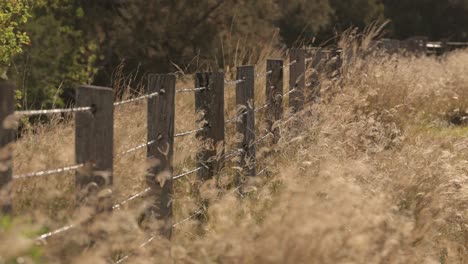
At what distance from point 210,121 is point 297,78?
3.45 m

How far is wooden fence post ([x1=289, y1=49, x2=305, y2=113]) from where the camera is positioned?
10.2 metres

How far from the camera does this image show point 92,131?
14.7 feet

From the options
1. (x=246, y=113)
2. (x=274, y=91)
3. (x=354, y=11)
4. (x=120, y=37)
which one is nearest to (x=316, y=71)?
(x=274, y=91)

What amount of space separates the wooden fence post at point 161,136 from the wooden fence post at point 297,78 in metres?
4.44

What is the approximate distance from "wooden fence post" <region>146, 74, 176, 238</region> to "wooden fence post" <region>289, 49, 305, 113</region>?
14.6 ft

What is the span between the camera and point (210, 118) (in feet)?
23.0

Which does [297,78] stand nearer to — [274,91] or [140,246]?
[274,91]

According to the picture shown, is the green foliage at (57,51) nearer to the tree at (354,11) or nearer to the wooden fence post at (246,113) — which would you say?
the wooden fence post at (246,113)

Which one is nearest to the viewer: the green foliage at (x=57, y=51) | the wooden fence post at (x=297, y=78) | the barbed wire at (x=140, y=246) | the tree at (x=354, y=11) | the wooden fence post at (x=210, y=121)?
the barbed wire at (x=140, y=246)

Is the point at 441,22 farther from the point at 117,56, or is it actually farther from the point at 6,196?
the point at 6,196

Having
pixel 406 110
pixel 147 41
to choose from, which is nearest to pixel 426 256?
pixel 406 110

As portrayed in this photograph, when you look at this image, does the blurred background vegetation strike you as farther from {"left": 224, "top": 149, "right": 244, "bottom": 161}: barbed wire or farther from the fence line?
{"left": 224, "top": 149, "right": 244, "bottom": 161}: barbed wire

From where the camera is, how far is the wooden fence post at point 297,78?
10195 millimetres

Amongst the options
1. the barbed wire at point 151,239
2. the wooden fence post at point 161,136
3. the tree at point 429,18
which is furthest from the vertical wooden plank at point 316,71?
the tree at point 429,18
